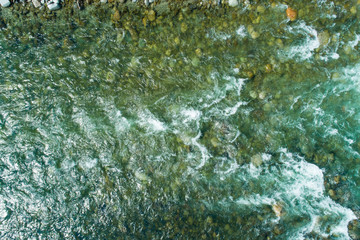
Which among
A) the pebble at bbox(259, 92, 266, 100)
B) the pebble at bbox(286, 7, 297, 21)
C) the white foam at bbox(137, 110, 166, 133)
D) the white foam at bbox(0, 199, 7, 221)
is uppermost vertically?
the pebble at bbox(286, 7, 297, 21)

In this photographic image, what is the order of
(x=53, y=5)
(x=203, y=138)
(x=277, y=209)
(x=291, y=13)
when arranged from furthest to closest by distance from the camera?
(x=53, y=5) < (x=291, y=13) < (x=203, y=138) < (x=277, y=209)

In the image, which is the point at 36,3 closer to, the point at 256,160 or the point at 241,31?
the point at 241,31

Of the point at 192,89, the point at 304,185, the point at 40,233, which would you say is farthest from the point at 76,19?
the point at 304,185

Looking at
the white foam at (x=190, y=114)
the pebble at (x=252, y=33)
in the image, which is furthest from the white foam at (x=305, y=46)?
the white foam at (x=190, y=114)

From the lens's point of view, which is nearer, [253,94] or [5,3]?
[253,94]

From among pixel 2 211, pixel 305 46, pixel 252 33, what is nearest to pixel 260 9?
pixel 252 33

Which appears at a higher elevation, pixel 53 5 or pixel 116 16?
pixel 53 5

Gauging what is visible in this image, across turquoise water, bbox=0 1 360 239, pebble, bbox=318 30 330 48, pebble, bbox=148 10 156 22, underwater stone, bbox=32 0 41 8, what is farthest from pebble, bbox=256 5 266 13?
underwater stone, bbox=32 0 41 8

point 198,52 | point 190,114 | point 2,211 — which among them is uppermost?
point 198,52

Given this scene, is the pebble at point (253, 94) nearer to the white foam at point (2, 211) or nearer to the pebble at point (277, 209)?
the pebble at point (277, 209)

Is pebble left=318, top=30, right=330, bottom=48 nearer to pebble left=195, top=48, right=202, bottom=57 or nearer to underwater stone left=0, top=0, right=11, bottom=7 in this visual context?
pebble left=195, top=48, right=202, bottom=57
